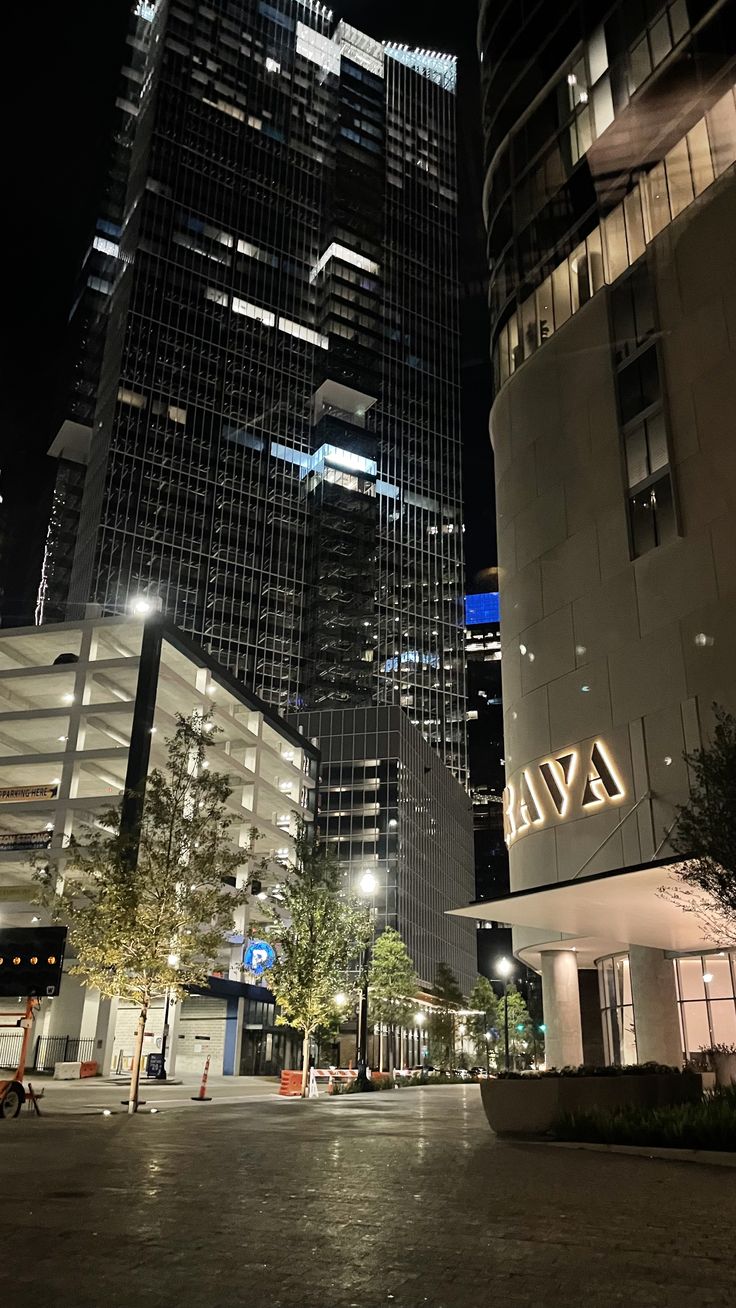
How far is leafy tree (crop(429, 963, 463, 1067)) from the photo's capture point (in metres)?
84.8

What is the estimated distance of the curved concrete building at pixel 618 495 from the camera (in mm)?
26875

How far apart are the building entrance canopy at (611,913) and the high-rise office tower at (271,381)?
3652 inches

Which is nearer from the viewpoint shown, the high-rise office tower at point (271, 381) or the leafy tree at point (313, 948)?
the leafy tree at point (313, 948)

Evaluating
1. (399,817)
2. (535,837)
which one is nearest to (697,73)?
(535,837)

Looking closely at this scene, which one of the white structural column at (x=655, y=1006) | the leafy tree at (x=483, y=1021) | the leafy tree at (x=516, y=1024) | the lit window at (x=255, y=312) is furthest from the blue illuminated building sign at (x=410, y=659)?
the white structural column at (x=655, y=1006)

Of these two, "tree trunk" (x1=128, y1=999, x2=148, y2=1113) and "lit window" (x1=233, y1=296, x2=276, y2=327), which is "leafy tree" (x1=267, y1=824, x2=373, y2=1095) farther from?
"lit window" (x1=233, y1=296, x2=276, y2=327)

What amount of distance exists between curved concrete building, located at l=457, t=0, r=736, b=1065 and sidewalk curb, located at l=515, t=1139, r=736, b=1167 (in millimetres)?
6784

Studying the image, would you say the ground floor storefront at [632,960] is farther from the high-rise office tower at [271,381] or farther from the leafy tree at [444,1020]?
the high-rise office tower at [271,381]

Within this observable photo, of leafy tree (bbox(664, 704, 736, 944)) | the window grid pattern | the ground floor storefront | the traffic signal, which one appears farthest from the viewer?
the window grid pattern

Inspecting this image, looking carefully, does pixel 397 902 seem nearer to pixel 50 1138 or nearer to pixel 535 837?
pixel 535 837

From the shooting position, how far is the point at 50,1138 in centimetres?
1648

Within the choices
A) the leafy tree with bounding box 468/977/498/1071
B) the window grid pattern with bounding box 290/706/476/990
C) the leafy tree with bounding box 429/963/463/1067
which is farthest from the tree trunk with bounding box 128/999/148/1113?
the leafy tree with bounding box 468/977/498/1071

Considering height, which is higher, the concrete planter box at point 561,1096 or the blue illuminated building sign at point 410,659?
the blue illuminated building sign at point 410,659

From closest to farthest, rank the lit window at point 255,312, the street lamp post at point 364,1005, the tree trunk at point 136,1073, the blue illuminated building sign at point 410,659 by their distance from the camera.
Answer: the tree trunk at point 136,1073, the street lamp post at point 364,1005, the lit window at point 255,312, the blue illuminated building sign at point 410,659
